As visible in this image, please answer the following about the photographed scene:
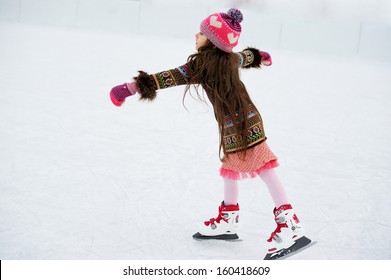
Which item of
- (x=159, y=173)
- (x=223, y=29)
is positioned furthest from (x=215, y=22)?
(x=159, y=173)

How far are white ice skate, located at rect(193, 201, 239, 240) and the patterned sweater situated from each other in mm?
342

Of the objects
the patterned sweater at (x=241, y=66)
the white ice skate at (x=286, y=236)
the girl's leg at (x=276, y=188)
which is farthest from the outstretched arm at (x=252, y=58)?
the white ice skate at (x=286, y=236)

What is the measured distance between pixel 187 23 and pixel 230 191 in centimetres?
1159

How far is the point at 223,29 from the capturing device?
6.63 feet

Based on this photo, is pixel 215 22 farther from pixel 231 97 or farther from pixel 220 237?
pixel 220 237

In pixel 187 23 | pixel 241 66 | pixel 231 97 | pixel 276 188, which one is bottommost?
pixel 187 23

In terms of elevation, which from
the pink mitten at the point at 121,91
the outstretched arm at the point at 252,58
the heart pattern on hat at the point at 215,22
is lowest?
the pink mitten at the point at 121,91

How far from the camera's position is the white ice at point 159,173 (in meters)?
2.33

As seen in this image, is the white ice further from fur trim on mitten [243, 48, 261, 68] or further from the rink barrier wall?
the rink barrier wall

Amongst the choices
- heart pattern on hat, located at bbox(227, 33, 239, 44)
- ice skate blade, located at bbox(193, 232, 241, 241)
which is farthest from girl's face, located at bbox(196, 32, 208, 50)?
ice skate blade, located at bbox(193, 232, 241, 241)

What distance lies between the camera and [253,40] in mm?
13242

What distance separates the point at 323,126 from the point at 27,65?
3.89 metres

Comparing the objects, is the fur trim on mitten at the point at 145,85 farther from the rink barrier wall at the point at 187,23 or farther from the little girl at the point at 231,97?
the rink barrier wall at the point at 187,23

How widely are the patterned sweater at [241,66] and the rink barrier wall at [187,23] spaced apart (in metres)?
11.0
